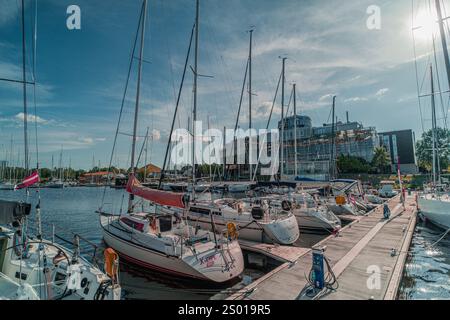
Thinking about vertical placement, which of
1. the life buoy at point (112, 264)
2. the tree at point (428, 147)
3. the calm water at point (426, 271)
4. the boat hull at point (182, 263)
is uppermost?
the tree at point (428, 147)

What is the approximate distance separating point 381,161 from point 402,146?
23980 millimetres

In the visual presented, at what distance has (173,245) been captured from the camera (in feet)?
32.1

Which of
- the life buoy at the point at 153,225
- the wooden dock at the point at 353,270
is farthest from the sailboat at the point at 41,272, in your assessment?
the life buoy at the point at 153,225

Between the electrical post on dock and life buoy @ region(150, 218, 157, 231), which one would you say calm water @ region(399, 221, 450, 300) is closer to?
the electrical post on dock

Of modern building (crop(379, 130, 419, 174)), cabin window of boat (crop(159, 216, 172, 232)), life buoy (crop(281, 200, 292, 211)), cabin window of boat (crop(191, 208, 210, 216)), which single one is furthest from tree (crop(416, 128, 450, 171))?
cabin window of boat (crop(159, 216, 172, 232))

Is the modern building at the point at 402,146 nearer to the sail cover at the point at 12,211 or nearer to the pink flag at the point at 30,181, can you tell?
the pink flag at the point at 30,181

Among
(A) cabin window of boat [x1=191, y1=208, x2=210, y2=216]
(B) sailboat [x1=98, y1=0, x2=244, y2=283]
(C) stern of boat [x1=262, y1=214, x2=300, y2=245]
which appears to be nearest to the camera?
(B) sailboat [x1=98, y1=0, x2=244, y2=283]

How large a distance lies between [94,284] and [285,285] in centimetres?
579

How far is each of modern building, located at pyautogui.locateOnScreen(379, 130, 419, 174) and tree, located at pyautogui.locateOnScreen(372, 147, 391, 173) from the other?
47.5 feet

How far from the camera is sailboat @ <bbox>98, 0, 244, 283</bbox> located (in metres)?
9.34

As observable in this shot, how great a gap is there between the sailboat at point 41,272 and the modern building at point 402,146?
321ft

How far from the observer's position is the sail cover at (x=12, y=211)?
6.54 meters

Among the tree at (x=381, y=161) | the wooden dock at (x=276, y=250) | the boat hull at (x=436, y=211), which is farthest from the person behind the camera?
the tree at (x=381, y=161)

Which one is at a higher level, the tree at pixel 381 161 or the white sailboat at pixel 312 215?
the tree at pixel 381 161
